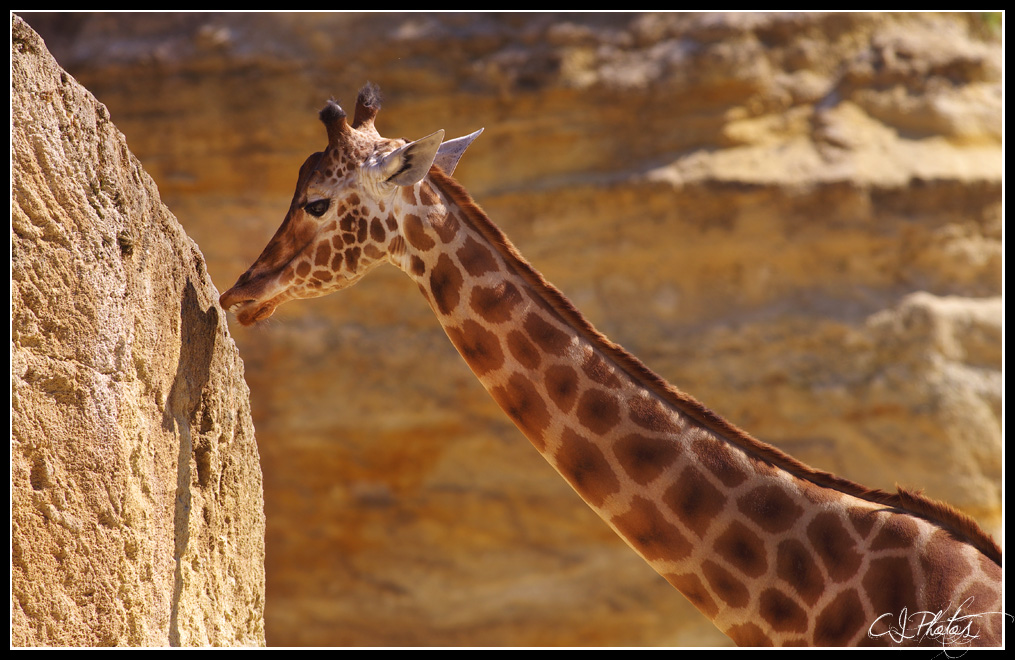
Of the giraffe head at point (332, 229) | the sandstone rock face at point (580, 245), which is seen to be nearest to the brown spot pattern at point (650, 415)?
the giraffe head at point (332, 229)

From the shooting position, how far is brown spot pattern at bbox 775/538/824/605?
2.81 meters

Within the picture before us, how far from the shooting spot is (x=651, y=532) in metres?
2.99

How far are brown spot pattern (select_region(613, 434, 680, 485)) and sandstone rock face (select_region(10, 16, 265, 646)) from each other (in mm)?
1391

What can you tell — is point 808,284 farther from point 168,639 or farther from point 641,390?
point 168,639

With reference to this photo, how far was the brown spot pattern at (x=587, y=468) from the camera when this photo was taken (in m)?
3.05

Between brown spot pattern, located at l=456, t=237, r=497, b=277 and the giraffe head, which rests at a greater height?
the giraffe head

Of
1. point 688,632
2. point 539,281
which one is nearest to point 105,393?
point 539,281

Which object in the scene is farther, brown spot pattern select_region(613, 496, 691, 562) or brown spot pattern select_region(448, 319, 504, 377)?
brown spot pattern select_region(448, 319, 504, 377)

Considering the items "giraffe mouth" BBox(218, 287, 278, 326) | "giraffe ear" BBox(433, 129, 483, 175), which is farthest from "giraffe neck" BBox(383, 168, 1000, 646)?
"giraffe mouth" BBox(218, 287, 278, 326)

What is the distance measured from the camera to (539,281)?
326cm

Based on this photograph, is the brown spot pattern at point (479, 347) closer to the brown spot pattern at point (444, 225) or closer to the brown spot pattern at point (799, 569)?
the brown spot pattern at point (444, 225)

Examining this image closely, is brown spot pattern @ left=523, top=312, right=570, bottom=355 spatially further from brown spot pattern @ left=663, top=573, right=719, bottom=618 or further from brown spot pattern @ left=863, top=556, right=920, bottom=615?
brown spot pattern @ left=863, top=556, right=920, bottom=615

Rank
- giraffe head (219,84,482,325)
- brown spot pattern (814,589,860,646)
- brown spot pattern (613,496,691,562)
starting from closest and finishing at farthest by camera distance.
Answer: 1. brown spot pattern (814,589,860,646)
2. brown spot pattern (613,496,691,562)
3. giraffe head (219,84,482,325)
